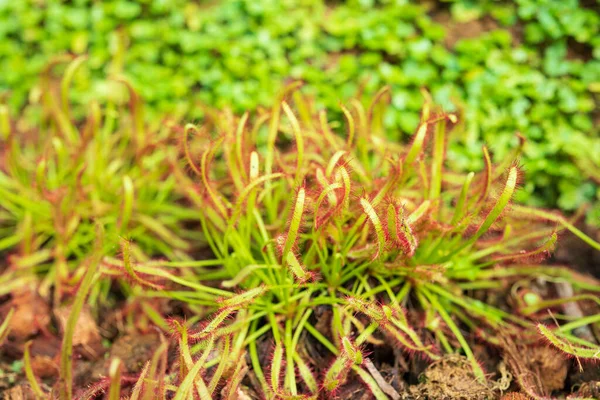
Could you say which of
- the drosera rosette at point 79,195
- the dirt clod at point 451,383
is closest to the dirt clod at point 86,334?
the drosera rosette at point 79,195

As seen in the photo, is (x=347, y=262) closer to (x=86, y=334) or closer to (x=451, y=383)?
(x=451, y=383)

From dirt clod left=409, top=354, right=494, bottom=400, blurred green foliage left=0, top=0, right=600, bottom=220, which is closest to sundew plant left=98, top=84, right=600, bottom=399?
dirt clod left=409, top=354, right=494, bottom=400

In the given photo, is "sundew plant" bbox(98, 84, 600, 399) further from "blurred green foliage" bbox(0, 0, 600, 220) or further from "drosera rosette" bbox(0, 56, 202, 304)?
"blurred green foliage" bbox(0, 0, 600, 220)

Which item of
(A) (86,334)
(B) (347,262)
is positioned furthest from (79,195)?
(B) (347,262)

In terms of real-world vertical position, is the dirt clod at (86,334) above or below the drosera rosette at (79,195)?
below

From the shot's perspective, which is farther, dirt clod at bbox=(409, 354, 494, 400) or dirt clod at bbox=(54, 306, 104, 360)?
dirt clod at bbox=(54, 306, 104, 360)

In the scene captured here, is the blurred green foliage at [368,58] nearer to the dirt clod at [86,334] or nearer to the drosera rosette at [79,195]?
the drosera rosette at [79,195]

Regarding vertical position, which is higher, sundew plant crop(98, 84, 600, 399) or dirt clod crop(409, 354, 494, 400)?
sundew plant crop(98, 84, 600, 399)
